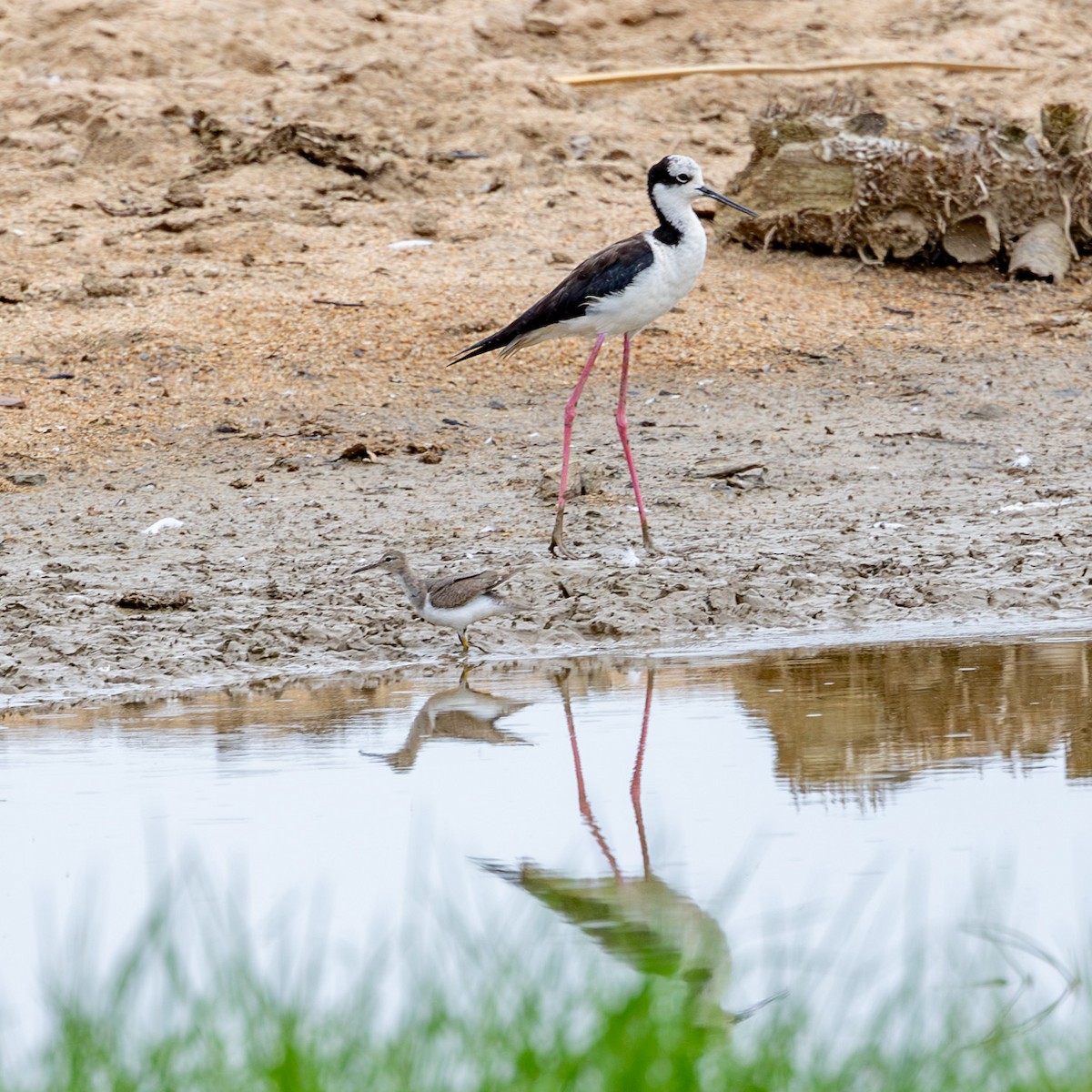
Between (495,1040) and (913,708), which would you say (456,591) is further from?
(495,1040)

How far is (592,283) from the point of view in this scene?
8.09 meters

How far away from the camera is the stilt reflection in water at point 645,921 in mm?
3076

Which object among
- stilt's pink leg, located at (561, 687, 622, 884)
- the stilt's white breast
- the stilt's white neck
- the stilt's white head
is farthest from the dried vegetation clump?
stilt's pink leg, located at (561, 687, 622, 884)

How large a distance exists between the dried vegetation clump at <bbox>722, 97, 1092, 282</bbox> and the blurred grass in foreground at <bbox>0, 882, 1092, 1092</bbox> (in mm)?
8788

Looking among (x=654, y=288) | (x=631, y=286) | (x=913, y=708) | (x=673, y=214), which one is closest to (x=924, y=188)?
(x=673, y=214)

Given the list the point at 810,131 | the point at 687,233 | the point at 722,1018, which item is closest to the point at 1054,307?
the point at 810,131

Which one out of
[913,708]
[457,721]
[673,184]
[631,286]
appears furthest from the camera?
[673,184]

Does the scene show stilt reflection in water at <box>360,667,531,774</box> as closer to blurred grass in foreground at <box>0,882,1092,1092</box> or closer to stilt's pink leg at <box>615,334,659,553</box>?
stilt's pink leg at <box>615,334,659,553</box>

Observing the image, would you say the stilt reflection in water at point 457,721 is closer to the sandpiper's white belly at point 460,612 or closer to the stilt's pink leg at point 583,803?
the stilt's pink leg at point 583,803

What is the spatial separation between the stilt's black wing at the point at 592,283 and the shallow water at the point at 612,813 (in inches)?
90.2

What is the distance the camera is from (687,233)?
8297mm

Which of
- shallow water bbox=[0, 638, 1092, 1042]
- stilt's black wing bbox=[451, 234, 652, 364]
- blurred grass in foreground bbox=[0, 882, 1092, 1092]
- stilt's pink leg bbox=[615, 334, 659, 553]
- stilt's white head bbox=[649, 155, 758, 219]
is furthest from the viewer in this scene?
stilt's white head bbox=[649, 155, 758, 219]

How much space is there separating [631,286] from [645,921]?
486cm

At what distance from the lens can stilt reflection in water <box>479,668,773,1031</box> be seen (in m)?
3.08
